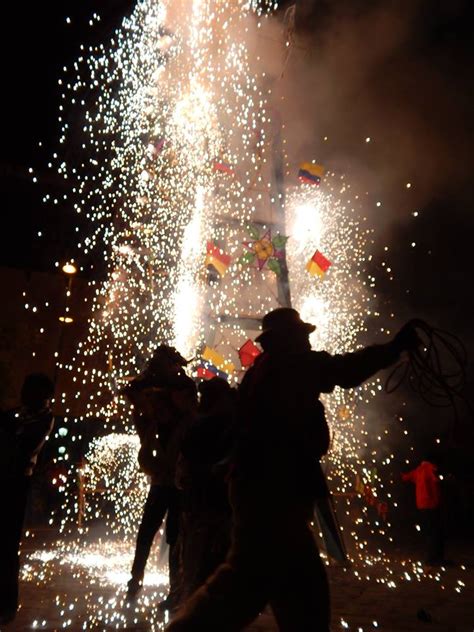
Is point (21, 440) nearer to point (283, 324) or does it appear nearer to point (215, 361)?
point (283, 324)

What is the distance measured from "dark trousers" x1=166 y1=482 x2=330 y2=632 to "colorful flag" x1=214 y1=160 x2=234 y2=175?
28.2 feet

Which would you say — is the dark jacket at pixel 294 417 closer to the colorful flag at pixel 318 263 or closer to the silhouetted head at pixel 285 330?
the silhouetted head at pixel 285 330

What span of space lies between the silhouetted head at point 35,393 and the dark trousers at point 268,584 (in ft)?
6.65

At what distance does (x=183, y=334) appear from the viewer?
977cm

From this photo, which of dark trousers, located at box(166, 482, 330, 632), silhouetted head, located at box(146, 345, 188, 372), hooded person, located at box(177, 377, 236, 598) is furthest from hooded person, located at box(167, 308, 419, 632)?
silhouetted head, located at box(146, 345, 188, 372)

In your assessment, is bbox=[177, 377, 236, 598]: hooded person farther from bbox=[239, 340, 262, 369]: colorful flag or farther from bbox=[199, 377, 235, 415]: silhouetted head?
bbox=[239, 340, 262, 369]: colorful flag

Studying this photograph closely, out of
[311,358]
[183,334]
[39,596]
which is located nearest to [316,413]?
[311,358]

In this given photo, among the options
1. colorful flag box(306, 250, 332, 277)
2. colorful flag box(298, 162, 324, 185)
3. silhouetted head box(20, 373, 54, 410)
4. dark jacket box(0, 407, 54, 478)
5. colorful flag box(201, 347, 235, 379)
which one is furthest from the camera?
colorful flag box(298, 162, 324, 185)

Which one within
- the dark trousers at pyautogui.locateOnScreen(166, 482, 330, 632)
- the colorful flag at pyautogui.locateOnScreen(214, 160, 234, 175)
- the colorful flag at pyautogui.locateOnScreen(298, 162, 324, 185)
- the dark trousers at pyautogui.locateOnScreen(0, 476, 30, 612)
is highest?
the colorful flag at pyautogui.locateOnScreen(214, 160, 234, 175)

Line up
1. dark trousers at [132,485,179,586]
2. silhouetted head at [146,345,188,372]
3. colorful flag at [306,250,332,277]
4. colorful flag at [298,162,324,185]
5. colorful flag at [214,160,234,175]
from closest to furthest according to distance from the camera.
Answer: dark trousers at [132,485,179,586] → silhouetted head at [146,345,188,372] → colorful flag at [306,250,332,277] → colorful flag at [298,162,324,185] → colorful flag at [214,160,234,175]

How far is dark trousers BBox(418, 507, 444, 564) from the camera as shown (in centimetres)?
688

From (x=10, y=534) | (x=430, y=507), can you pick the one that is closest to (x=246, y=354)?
(x=430, y=507)

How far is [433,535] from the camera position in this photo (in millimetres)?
7000

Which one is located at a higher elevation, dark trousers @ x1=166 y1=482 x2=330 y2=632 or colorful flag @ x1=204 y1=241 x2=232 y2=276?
colorful flag @ x1=204 y1=241 x2=232 y2=276
